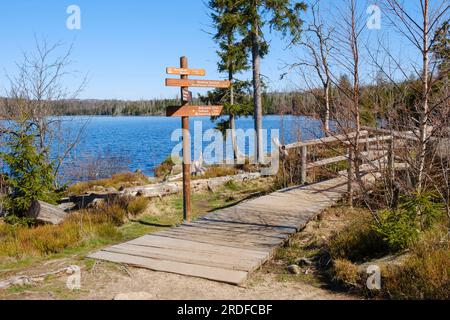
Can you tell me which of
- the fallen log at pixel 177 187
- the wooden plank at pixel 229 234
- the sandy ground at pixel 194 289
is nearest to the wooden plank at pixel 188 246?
the wooden plank at pixel 229 234

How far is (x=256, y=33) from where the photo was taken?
57.5 ft

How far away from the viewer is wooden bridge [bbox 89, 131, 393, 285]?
5422mm

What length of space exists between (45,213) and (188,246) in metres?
3.68

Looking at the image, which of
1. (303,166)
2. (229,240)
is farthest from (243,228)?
(303,166)

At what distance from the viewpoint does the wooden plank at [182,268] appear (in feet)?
16.5

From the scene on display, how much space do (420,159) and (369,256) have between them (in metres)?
1.66

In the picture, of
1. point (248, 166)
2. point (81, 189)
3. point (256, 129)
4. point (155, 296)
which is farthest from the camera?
point (256, 129)

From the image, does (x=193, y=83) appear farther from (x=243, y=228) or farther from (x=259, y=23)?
(x=259, y=23)

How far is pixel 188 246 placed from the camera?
250 inches

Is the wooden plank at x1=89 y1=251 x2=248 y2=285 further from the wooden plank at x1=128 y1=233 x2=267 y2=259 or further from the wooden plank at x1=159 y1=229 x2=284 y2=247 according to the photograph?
the wooden plank at x1=159 y1=229 x2=284 y2=247

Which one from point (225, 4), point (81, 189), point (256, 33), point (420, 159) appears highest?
point (225, 4)

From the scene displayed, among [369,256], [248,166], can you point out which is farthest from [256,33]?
[369,256]

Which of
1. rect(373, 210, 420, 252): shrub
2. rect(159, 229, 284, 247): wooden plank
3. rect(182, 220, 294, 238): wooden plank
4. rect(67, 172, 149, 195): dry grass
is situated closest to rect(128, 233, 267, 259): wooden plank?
rect(159, 229, 284, 247): wooden plank

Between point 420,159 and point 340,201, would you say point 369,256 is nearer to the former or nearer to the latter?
point 420,159
